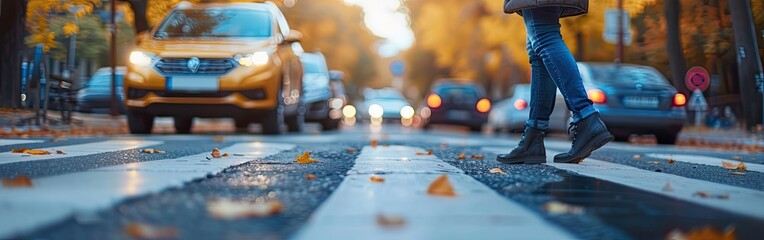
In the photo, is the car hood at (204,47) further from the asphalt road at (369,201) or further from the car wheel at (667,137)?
the car wheel at (667,137)

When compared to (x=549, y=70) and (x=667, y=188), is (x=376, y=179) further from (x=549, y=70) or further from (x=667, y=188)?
(x=549, y=70)

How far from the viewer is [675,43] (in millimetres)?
6746

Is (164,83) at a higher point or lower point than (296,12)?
lower

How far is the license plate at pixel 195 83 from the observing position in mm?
9734

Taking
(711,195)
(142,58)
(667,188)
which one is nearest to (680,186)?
(667,188)

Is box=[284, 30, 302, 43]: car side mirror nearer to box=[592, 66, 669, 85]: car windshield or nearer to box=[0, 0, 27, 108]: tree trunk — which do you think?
box=[0, 0, 27, 108]: tree trunk

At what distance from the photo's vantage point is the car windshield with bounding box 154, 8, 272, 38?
10477mm

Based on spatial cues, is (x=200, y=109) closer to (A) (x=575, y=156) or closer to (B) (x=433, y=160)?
(B) (x=433, y=160)

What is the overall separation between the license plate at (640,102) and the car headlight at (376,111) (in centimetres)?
1942

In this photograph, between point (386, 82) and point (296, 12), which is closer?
point (296, 12)

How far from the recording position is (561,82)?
193 inches

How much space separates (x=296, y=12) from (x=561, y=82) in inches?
1052

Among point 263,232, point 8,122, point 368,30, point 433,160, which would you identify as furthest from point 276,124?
point 368,30

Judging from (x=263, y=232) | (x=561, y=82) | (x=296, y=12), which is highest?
(x=296, y=12)
